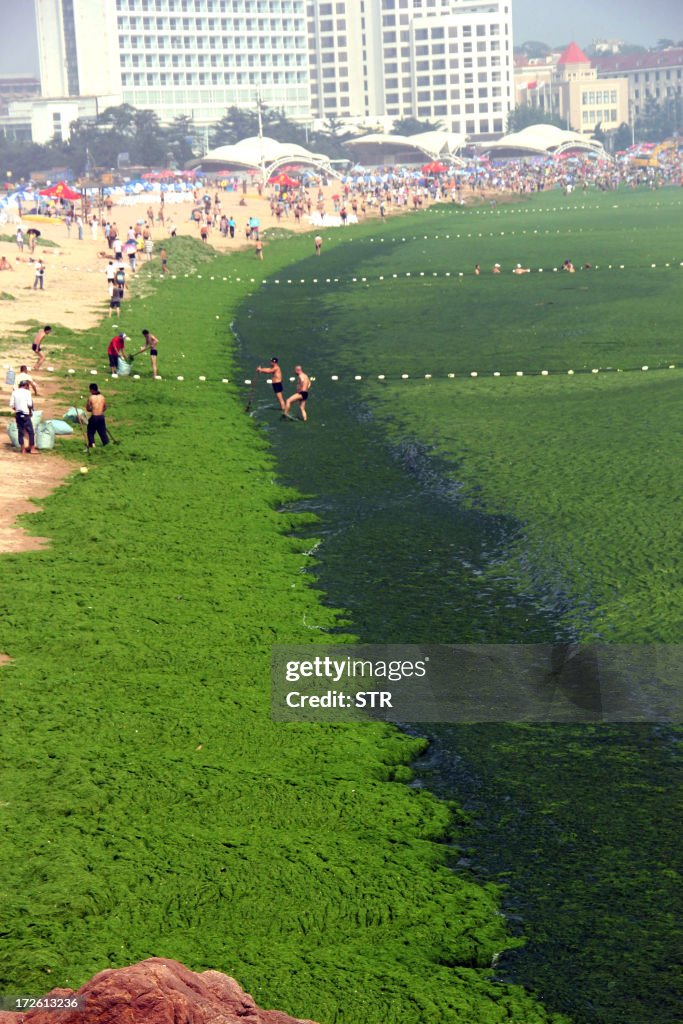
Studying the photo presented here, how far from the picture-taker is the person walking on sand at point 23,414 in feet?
113

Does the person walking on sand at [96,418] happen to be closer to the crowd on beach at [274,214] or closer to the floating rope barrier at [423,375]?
the crowd on beach at [274,214]

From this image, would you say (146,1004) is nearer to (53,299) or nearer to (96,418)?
(96,418)

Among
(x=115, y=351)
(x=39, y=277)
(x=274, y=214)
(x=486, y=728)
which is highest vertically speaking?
(x=274, y=214)

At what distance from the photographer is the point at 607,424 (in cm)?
3869

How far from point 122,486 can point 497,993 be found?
67.2 ft

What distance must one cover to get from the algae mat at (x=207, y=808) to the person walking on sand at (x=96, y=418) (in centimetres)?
699

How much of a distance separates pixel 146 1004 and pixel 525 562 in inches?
677

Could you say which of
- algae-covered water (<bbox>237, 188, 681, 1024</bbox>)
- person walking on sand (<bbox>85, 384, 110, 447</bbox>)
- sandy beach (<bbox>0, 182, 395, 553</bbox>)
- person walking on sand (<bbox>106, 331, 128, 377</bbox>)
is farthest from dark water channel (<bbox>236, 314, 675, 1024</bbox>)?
person walking on sand (<bbox>106, 331, 128, 377</bbox>)

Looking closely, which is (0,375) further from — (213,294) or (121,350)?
(213,294)

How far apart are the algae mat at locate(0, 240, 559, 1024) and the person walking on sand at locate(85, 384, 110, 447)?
275 inches

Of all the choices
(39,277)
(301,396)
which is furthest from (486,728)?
(39,277)

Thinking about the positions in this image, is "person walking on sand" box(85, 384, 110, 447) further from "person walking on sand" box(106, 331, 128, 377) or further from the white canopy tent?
the white canopy tent

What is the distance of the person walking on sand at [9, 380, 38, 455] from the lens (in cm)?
3438

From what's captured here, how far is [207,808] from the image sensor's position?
17016mm
